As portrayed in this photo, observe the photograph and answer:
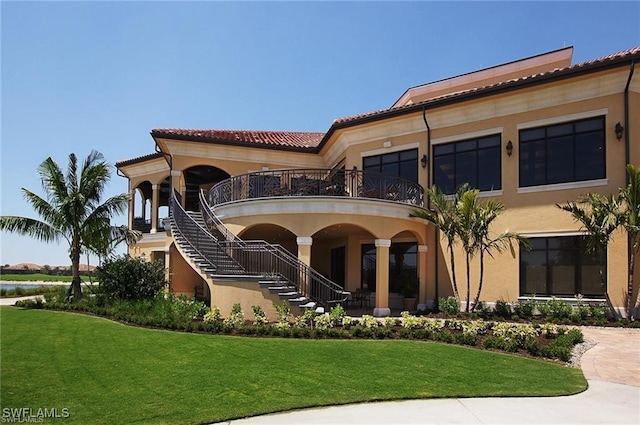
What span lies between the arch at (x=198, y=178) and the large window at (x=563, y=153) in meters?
14.8

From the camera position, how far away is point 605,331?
13031mm

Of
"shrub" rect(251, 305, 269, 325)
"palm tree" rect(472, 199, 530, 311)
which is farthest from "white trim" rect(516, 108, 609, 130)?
"shrub" rect(251, 305, 269, 325)

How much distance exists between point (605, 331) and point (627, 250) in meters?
3.23

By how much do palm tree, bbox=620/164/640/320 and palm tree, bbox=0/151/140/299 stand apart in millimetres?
19464

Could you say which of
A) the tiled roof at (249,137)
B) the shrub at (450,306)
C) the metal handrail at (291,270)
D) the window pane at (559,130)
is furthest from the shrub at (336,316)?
the tiled roof at (249,137)

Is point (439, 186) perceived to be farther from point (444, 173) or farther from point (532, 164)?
point (532, 164)

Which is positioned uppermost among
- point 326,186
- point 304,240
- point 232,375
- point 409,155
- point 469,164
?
point 409,155

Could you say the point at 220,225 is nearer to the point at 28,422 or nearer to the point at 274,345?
the point at 274,345

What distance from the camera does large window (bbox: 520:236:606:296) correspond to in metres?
15.5

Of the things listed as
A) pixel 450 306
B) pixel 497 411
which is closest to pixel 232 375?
pixel 497 411

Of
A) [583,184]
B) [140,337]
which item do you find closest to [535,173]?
[583,184]

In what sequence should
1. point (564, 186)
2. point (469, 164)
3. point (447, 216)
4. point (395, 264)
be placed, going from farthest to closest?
point (395, 264)
point (469, 164)
point (447, 216)
point (564, 186)

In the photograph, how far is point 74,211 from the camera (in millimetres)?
19797

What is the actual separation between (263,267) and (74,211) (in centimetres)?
963
